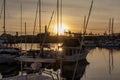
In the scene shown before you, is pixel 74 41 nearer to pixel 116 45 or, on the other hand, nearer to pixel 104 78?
pixel 104 78

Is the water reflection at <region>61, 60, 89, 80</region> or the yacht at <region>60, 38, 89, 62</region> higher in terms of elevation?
the yacht at <region>60, 38, 89, 62</region>

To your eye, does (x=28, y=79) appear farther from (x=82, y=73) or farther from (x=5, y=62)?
(x=5, y=62)

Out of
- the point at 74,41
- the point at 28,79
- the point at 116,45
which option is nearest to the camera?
the point at 28,79

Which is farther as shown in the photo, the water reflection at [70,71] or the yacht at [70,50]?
the yacht at [70,50]

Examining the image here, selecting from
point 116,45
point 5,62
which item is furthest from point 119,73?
point 116,45

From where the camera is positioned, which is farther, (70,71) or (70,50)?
(70,50)

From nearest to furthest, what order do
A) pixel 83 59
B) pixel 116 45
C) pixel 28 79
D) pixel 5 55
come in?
1. pixel 28 79
2. pixel 5 55
3. pixel 83 59
4. pixel 116 45

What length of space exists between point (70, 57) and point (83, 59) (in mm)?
4910

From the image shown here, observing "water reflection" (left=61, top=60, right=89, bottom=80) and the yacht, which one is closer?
"water reflection" (left=61, top=60, right=89, bottom=80)

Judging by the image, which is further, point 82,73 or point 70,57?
point 70,57

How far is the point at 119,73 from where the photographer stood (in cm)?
3334

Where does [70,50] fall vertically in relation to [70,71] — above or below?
above

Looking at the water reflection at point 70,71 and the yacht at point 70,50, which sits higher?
the yacht at point 70,50

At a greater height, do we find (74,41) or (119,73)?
(74,41)
